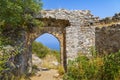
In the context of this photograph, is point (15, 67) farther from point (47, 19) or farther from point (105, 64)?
point (105, 64)

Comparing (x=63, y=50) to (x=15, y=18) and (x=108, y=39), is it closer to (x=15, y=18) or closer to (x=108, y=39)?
(x=15, y=18)

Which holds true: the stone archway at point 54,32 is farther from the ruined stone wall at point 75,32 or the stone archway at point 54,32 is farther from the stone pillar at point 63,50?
the ruined stone wall at point 75,32

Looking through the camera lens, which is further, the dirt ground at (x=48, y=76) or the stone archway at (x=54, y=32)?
the stone archway at (x=54, y=32)

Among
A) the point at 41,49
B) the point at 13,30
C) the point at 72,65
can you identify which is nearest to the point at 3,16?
the point at 13,30

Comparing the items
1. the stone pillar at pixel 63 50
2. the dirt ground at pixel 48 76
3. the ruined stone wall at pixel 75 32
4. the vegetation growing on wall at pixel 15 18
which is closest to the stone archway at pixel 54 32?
the stone pillar at pixel 63 50

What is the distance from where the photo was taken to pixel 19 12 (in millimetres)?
15766

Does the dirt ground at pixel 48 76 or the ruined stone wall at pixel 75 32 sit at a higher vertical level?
the ruined stone wall at pixel 75 32

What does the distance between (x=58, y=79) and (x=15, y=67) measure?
2.72 meters

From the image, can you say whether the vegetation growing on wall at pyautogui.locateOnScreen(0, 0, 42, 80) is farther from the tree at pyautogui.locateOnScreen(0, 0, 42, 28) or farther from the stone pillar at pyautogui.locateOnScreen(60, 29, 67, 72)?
the stone pillar at pyautogui.locateOnScreen(60, 29, 67, 72)

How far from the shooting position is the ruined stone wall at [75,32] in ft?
59.1

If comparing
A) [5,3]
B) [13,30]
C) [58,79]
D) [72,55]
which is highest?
[5,3]

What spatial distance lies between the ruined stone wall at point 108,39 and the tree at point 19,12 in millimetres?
4372

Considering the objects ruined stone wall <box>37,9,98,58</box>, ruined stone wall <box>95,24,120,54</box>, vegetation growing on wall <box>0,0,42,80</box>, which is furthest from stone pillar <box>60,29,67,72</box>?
ruined stone wall <box>95,24,120,54</box>

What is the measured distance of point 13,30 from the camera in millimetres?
16844
